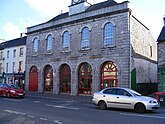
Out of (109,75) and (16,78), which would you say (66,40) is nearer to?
(109,75)

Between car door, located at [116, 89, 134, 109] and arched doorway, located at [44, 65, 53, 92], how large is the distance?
16.8m

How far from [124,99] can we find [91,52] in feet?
40.4

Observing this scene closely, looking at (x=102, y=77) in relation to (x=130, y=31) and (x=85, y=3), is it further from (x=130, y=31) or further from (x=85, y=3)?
(x=85, y=3)

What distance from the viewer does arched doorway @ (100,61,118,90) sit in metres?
22.4

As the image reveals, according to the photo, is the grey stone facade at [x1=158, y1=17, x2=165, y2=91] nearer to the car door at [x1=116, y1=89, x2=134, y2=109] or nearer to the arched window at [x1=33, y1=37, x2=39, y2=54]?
the car door at [x1=116, y1=89, x2=134, y2=109]

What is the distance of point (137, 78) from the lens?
22969mm

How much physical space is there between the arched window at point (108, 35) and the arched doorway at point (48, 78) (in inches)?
371

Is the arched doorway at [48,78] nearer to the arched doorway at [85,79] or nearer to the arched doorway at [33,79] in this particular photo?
the arched doorway at [33,79]

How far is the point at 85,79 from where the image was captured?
80.8 feet

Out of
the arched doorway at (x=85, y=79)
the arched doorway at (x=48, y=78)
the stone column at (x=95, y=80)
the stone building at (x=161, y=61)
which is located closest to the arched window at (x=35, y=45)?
the arched doorway at (x=48, y=78)

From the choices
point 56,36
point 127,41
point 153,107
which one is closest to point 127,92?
point 153,107

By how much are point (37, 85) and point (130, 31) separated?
15.6 meters

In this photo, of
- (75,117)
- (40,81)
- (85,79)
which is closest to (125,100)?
(75,117)

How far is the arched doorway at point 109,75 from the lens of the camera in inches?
880
